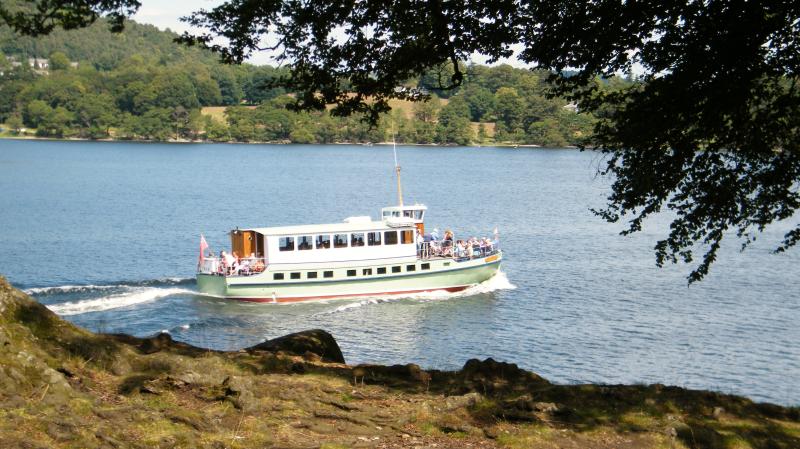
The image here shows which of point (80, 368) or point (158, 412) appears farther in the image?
point (80, 368)

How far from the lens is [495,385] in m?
12.8

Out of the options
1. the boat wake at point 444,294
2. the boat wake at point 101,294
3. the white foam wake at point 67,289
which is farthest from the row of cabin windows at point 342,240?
the white foam wake at point 67,289

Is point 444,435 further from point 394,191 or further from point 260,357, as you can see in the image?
point 394,191

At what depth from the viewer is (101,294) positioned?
45562mm

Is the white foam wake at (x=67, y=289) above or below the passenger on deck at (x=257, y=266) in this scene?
below

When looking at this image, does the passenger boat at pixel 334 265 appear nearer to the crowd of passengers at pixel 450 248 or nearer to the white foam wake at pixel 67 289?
the crowd of passengers at pixel 450 248

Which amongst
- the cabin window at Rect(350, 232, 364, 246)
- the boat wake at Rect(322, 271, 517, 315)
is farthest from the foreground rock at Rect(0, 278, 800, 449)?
the cabin window at Rect(350, 232, 364, 246)

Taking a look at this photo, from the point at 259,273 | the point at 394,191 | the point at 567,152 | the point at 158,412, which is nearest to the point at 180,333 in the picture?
the point at 259,273

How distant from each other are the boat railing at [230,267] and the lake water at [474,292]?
1.56m

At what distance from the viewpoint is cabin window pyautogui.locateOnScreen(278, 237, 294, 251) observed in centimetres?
4847

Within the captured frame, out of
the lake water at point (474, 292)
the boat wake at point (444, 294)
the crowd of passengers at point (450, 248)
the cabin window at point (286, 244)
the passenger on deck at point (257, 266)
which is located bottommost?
the boat wake at point (444, 294)

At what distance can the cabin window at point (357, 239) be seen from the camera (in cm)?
4934

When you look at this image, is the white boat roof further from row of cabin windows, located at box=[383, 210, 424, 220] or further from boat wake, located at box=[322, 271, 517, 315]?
boat wake, located at box=[322, 271, 517, 315]

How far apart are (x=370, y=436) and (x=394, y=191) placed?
96303 millimetres
